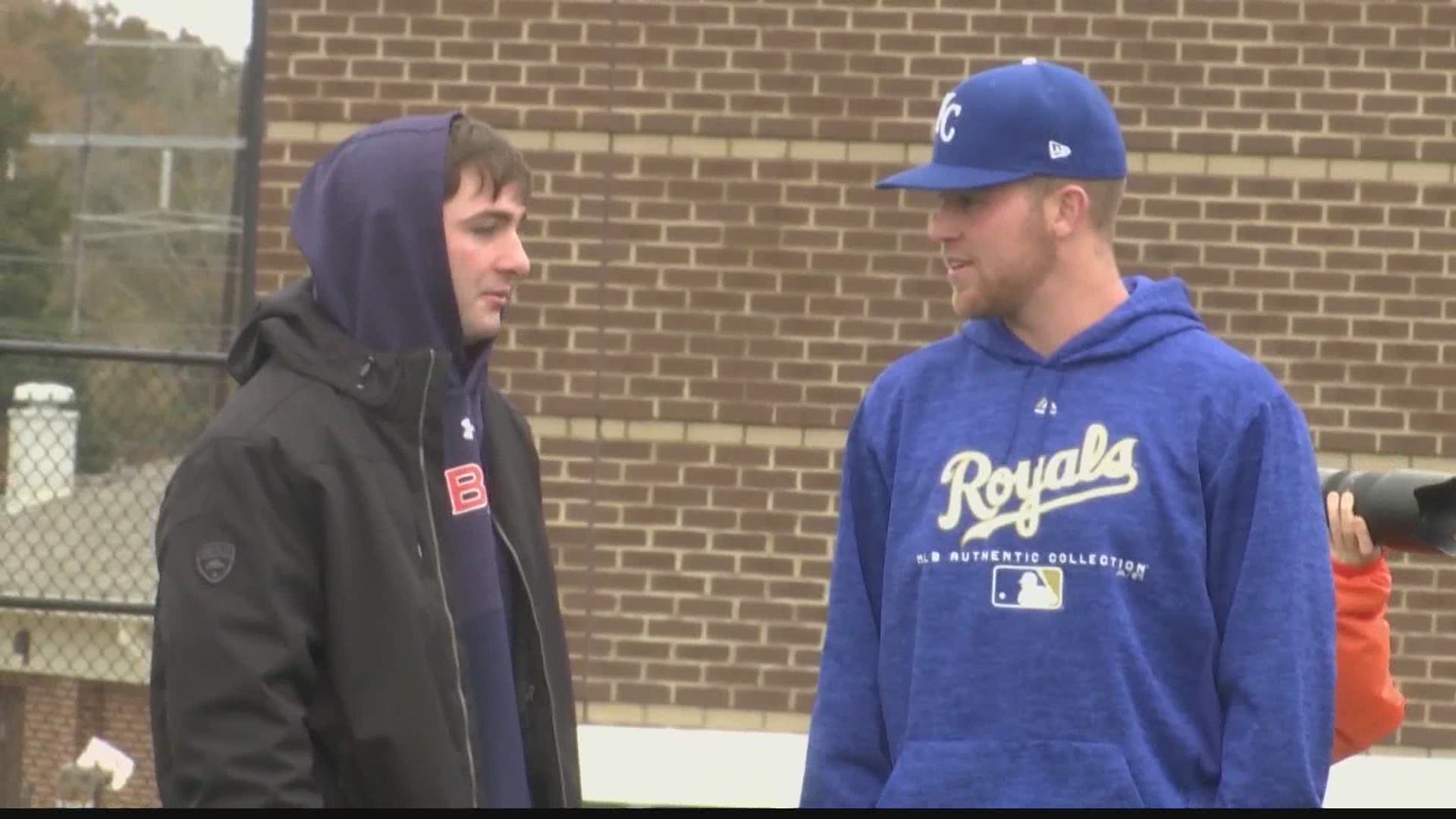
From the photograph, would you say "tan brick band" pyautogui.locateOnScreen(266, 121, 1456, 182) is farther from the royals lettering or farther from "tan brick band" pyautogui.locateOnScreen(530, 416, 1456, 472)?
the royals lettering

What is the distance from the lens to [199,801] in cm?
256

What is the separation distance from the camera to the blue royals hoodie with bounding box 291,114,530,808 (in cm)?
280

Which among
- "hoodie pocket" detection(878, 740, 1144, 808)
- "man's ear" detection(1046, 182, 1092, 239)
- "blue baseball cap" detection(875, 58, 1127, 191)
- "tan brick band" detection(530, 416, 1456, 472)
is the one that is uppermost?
"blue baseball cap" detection(875, 58, 1127, 191)

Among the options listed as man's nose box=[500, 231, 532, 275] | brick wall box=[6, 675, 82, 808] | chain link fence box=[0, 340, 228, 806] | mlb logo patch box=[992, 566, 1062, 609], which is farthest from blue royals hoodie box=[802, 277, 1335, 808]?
brick wall box=[6, 675, 82, 808]

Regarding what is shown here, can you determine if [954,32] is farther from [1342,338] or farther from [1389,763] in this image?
[1389,763]

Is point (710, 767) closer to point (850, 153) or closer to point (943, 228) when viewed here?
point (850, 153)

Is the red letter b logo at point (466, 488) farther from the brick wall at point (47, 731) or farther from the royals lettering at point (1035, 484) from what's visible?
the brick wall at point (47, 731)

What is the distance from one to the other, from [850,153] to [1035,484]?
4347mm

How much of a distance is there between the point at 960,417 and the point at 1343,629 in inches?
25.7

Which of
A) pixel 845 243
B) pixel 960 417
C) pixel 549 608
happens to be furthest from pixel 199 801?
pixel 845 243

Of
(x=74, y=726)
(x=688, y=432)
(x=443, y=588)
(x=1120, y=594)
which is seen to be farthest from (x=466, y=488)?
(x=74, y=726)

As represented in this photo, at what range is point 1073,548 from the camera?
2744 mm

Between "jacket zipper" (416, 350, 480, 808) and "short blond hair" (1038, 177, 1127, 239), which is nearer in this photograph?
"jacket zipper" (416, 350, 480, 808)

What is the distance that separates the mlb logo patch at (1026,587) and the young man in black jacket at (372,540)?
638 millimetres
